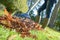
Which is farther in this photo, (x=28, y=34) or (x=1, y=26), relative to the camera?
(x=28, y=34)

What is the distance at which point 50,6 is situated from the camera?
995 centimetres

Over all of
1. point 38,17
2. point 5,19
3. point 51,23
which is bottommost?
point 51,23

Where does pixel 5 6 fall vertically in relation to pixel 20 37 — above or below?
above

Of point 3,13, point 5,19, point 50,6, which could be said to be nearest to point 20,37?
point 5,19

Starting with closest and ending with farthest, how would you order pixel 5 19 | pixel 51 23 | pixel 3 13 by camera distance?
1. pixel 5 19
2. pixel 3 13
3. pixel 51 23

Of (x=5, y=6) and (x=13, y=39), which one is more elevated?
(x=5, y=6)

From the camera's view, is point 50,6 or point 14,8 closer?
point 14,8

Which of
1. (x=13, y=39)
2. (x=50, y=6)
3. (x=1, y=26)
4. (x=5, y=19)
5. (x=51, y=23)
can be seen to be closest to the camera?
(x=13, y=39)

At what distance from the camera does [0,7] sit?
828cm

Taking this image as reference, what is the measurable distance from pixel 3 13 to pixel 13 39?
72.4 inches

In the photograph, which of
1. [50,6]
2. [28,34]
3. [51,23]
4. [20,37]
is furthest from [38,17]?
[51,23]

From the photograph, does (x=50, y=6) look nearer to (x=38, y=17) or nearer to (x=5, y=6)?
(x=38, y=17)

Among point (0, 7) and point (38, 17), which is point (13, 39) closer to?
point (0, 7)

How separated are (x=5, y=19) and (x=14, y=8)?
1145 mm
